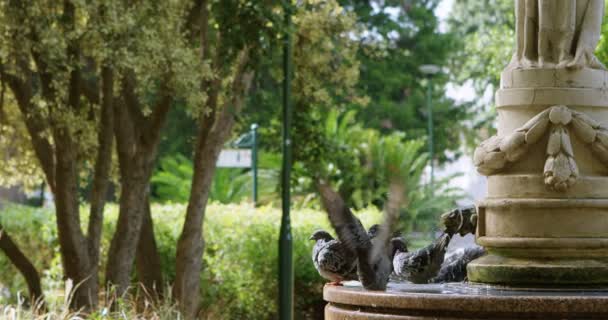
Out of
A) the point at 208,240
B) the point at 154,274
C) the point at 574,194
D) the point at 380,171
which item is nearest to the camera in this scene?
the point at 574,194

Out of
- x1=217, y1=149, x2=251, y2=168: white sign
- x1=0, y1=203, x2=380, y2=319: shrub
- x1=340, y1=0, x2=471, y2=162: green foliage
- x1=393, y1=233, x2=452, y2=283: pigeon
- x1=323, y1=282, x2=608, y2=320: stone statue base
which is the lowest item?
x1=0, y1=203, x2=380, y2=319: shrub

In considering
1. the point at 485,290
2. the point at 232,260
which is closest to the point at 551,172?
the point at 485,290

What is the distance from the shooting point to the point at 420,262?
1059cm

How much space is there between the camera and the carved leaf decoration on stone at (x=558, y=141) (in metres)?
10.4

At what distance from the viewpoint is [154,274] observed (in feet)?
63.1

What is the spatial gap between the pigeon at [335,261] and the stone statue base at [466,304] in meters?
0.29

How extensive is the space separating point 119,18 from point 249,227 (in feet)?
22.2

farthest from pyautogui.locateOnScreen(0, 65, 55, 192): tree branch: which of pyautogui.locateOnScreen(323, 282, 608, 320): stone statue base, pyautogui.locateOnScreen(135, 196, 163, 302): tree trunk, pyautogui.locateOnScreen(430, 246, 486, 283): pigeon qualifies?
pyautogui.locateOnScreen(323, 282, 608, 320): stone statue base

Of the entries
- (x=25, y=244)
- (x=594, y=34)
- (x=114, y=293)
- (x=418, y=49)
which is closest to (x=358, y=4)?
(x=418, y=49)

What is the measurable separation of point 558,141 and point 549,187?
0.34 meters

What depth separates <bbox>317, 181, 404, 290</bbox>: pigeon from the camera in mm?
9680

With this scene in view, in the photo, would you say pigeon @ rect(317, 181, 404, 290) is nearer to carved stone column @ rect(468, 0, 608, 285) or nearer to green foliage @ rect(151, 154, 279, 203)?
carved stone column @ rect(468, 0, 608, 285)

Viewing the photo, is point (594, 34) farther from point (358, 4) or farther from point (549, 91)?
point (358, 4)

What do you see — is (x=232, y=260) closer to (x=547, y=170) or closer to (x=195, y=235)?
(x=195, y=235)
